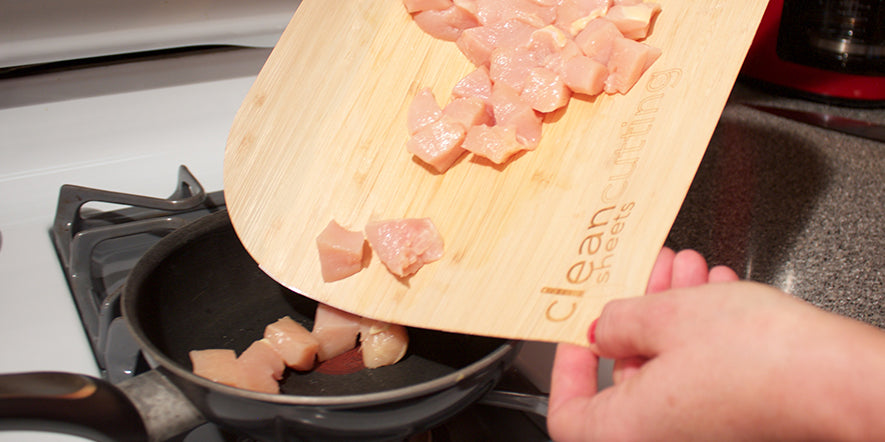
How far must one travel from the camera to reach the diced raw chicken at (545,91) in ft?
2.62

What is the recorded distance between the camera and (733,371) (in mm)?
423

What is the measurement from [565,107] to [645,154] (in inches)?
5.9

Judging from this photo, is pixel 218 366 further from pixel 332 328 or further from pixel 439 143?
pixel 439 143

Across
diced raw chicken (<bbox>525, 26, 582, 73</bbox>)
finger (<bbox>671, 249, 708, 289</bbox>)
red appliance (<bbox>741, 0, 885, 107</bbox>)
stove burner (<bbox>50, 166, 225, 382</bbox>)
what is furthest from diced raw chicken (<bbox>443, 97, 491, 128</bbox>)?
red appliance (<bbox>741, 0, 885, 107</bbox>)

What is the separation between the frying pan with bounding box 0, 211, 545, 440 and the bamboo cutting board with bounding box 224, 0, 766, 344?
3.1 inches

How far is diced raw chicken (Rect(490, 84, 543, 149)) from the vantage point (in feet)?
2.62

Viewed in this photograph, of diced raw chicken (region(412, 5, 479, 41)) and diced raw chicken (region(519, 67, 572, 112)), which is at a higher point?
diced raw chicken (region(412, 5, 479, 41))

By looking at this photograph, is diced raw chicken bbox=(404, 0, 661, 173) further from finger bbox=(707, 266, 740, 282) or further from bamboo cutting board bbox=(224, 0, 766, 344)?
finger bbox=(707, 266, 740, 282)

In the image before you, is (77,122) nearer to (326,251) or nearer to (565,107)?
(326,251)

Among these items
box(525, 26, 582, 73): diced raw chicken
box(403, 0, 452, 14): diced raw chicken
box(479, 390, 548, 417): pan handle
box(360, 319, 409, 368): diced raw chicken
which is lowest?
box(479, 390, 548, 417): pan handle

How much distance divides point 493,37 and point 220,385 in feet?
1.98

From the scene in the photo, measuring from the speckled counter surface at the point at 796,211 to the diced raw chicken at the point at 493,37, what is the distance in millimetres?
490

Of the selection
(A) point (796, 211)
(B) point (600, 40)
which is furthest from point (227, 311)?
(A) point (796, 211)

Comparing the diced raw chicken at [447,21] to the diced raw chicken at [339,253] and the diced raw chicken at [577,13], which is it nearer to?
the diced raw chicken at [577,13]
